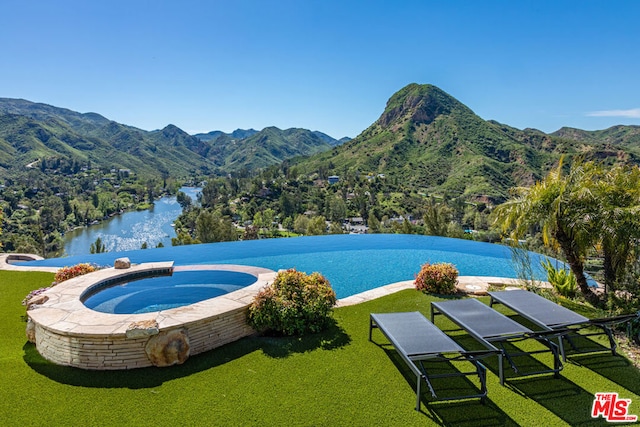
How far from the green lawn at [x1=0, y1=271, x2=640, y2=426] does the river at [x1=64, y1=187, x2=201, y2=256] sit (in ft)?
195

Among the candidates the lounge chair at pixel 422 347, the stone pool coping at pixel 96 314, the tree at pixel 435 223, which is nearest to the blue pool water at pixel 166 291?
the stone pool coping at pixel 96 314

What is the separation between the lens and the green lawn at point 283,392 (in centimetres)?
394

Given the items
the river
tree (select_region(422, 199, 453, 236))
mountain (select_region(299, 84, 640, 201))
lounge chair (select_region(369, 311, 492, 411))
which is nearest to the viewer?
lounge chair (select_region(369, 311, 492, 411))

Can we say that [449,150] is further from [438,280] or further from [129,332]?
[129,332]

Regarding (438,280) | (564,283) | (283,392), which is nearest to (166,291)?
(283,392)

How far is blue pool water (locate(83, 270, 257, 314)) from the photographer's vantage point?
775cm

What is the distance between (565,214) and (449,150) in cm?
10608

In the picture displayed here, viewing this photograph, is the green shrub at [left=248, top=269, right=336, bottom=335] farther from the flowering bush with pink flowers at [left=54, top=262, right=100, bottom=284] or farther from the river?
the river

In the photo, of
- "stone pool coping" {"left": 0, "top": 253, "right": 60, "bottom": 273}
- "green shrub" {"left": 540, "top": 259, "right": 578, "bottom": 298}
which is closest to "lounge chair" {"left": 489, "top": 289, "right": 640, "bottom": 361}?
"green shrub" {"left": 540, "top": 259, "right": 578, "bottom": 298}

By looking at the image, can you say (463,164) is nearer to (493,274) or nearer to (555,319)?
(493,274)

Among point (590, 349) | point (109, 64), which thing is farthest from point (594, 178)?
point (109, 64)

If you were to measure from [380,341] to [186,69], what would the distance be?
81.0ft

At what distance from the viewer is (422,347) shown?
439 cm

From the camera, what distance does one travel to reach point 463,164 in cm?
9694
